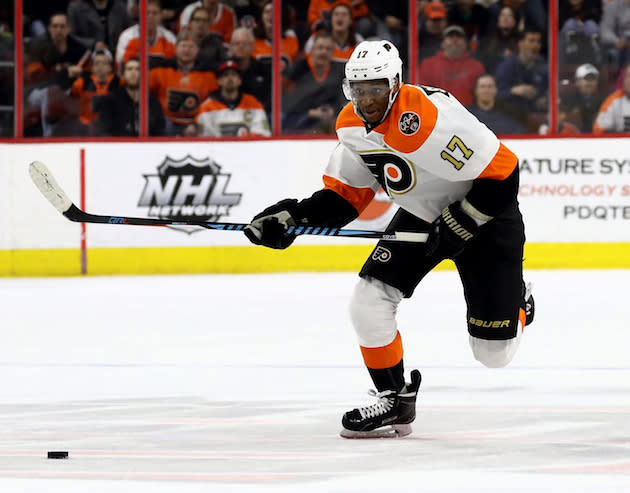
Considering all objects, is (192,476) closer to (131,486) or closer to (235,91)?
(131,486)

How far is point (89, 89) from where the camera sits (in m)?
10.0

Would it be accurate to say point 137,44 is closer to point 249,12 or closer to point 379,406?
point 249,12

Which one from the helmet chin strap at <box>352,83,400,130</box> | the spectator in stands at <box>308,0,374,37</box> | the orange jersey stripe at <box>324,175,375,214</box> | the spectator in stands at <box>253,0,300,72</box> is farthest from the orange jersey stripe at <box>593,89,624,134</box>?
the helmet chin strap at <box>352,83,400,130</box>

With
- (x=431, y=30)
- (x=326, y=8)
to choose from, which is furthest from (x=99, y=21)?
(x=431, y=30)

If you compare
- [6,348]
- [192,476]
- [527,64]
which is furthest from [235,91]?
[192,476]

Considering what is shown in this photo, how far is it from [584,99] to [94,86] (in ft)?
12.2

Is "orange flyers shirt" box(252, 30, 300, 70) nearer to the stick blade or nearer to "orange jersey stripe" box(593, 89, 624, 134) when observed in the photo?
"orange jersey stripe" box(593, 89, 624, 134)

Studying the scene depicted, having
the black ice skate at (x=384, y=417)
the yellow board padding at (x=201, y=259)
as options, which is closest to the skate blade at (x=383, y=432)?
the black ice skate at (x=384, y=417)

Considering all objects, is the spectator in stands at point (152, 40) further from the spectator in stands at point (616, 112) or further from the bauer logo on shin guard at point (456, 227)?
the bauer logo on shin guard at point (456, 227)

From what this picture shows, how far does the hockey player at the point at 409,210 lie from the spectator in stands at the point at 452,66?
6033 millimetres

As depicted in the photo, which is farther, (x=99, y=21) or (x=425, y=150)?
(x=99, y=21)

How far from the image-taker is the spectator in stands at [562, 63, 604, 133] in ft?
32.2

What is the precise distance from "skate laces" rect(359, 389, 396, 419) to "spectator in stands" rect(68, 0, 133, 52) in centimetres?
664

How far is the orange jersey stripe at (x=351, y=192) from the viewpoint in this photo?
3.91 m
